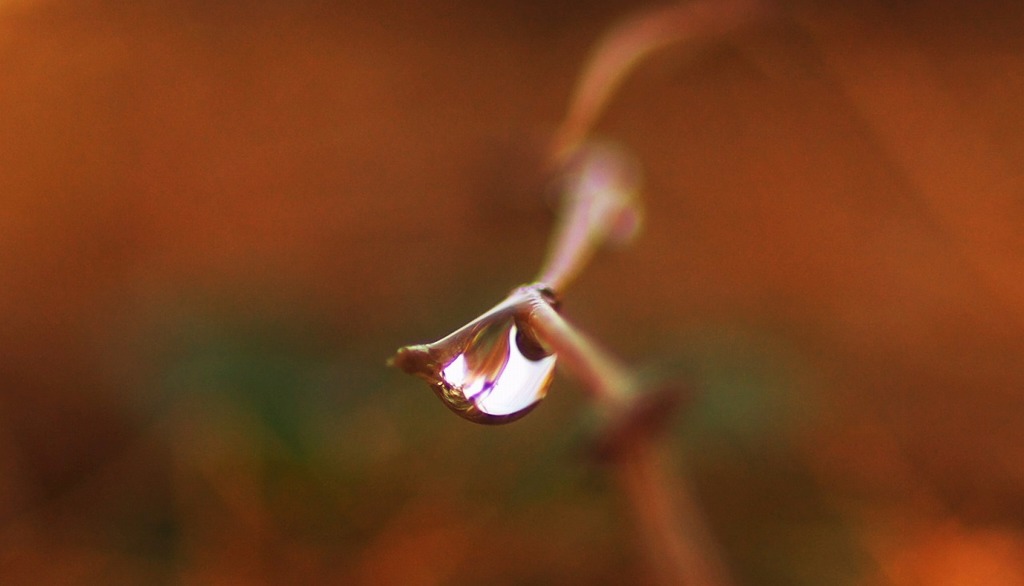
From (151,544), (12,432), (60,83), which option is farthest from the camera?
(60,83)

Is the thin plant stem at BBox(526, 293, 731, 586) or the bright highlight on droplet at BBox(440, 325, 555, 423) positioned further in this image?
the thin plant stem at BBox(526, 293, 731, 586)

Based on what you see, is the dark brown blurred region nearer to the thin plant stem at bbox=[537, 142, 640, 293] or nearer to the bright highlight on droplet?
the thin plant stem at bbox=[537, 142, 640, 293]

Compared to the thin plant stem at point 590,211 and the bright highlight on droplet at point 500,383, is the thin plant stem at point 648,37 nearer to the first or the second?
the thin plant stem at point 590,211

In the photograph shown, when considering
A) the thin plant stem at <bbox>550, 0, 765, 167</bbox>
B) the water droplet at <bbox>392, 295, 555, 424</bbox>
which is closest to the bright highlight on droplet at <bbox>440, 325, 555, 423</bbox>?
the water droplet at <bbox>392, 295, 555, 424</bbox>

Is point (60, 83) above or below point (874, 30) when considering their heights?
above

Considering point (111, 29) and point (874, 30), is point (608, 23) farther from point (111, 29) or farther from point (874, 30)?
point (111, 29)

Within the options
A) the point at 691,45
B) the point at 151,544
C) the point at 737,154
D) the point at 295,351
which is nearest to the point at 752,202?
the point at 737,154
